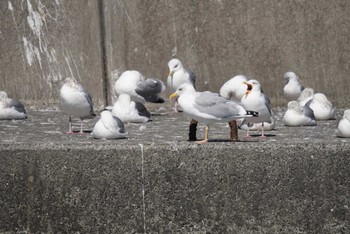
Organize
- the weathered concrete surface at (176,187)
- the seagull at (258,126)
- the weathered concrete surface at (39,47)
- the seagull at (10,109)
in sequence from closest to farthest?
1. the weathered concrete surface at (176,187)
2. the seagull at (258,126)
3. the seagull at (10,109)
4. the weathered concrete surface at (39,47)

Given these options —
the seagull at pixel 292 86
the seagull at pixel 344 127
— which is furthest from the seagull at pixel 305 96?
the seagull at pixel 344 127

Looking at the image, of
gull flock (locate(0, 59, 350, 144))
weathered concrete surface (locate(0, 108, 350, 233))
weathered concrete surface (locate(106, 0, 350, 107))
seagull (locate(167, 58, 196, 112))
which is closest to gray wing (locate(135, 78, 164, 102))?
gull flock (locate(0, 59, 350, 144))

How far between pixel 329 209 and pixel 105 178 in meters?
1.47

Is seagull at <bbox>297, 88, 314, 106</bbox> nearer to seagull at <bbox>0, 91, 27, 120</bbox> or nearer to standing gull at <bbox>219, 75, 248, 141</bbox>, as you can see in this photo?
standing gull at <bbox>219, 75, 248, 141</bbox>

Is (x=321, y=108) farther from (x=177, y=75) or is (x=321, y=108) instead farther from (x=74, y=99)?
(x=74, y=99)

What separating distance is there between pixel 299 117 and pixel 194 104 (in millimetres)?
1937

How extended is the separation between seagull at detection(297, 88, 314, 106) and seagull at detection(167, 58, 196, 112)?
1104mm

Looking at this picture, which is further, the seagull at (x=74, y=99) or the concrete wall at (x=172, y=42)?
the concrete wall at (x=172, y=42)

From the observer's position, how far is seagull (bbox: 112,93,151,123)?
928 centimetres

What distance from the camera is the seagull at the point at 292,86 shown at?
10.1 meters

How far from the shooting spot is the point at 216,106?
23.0ft

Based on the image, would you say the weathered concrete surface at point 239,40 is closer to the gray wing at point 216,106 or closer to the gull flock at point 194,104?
the gull flock at point 194,104

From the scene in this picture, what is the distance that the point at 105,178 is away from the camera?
259 inches

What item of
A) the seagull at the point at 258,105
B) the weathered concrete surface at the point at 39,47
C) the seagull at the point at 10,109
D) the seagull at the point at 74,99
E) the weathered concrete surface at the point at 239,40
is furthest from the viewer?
the weathered concrete surface at the point at 39,47
